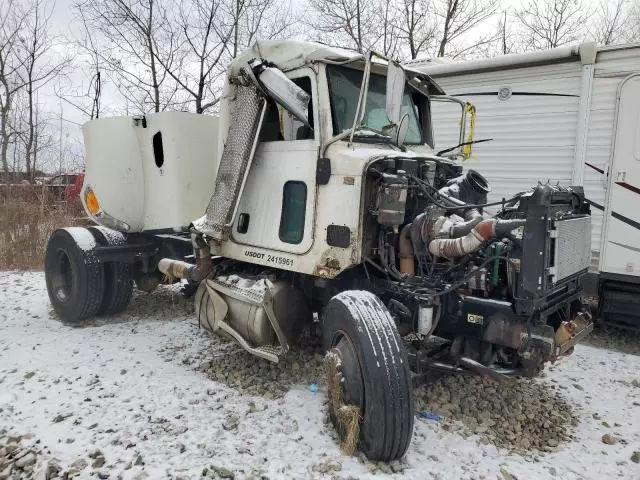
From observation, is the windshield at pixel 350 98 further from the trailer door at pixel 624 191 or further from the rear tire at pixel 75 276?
the rear tire at pixel 75 276

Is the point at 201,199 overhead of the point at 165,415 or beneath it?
overhead

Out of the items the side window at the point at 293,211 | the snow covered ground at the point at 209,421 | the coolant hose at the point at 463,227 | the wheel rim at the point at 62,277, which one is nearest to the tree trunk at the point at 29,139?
the wheel rim at the point at 62,277

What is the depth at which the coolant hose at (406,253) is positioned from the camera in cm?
374

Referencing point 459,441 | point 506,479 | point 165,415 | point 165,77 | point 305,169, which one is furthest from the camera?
point 165,77

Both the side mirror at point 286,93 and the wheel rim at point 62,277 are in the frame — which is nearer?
the side mirror at point 286,93

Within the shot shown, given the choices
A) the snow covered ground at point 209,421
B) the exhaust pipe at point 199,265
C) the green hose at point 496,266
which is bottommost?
the snow covered ground at point 209,421

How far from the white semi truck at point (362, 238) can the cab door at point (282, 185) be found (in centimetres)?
1

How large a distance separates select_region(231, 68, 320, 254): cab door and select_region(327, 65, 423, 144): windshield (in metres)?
0.15

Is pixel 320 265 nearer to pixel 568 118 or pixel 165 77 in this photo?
pixel 568 118

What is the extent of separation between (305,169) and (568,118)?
3.57 m

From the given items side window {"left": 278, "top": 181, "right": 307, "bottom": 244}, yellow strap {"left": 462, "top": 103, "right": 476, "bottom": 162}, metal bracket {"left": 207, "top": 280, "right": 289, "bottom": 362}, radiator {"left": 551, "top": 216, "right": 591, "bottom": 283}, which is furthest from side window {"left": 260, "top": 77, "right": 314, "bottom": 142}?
radiator {"left": 551, "top": 216, "right": 591, "bottom": 283}

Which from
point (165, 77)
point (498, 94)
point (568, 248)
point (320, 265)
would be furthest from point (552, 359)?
point (165, 77)

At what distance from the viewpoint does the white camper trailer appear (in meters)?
5.45

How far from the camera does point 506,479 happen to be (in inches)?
118
